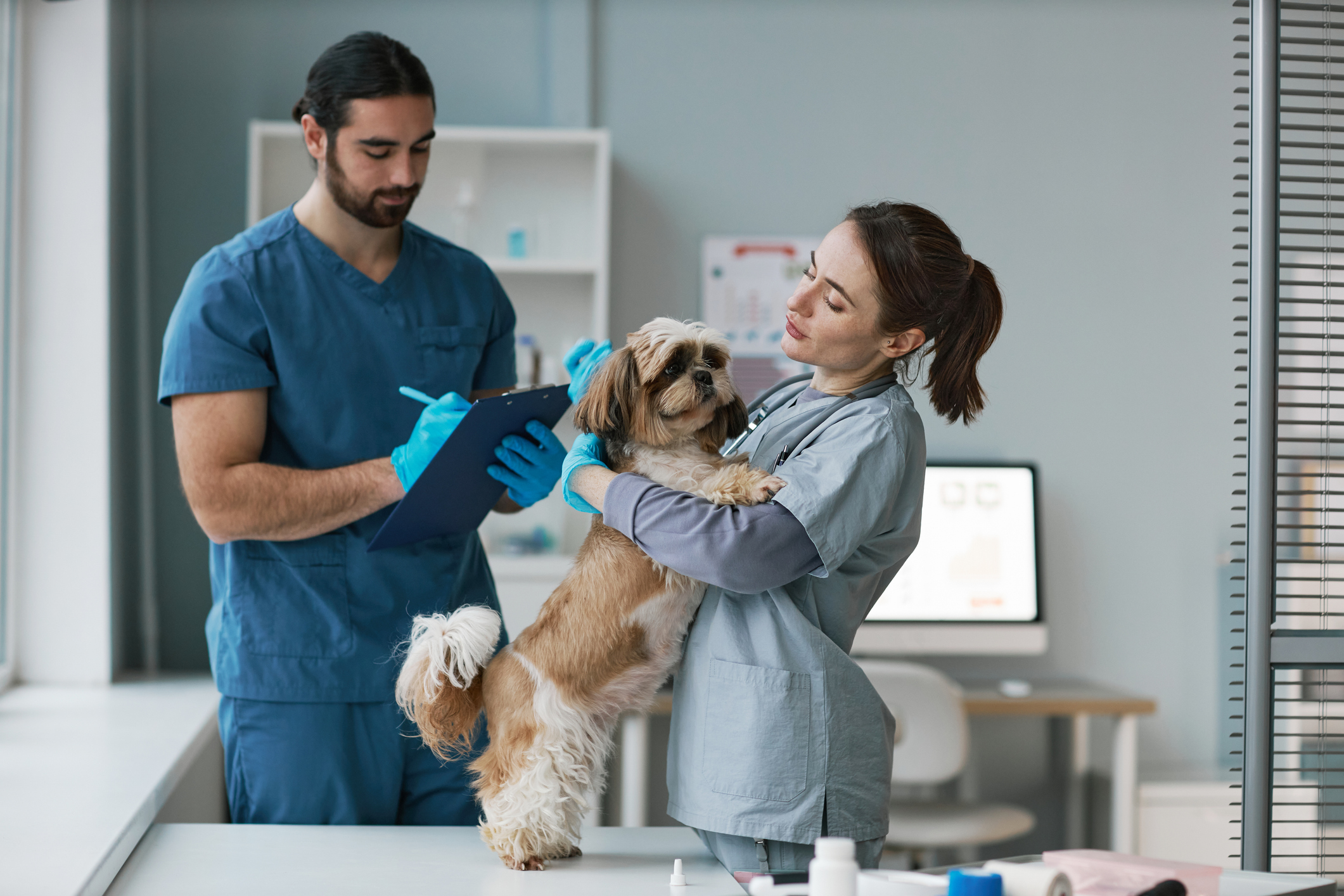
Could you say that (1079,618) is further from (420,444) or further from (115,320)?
(115,320)

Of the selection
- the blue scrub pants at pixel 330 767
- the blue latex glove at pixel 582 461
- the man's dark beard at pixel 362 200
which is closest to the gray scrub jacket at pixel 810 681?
the blue latex glove at pixel 582 461

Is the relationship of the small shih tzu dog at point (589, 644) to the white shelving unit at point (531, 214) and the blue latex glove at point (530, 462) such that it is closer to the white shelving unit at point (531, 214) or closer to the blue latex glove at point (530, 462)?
the blue latex glove at point (530, 462)

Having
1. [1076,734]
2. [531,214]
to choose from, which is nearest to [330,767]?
[531,214]

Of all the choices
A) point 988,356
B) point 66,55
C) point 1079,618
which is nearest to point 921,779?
point 1079,618

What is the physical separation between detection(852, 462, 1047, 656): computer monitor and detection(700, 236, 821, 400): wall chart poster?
0.68 metres

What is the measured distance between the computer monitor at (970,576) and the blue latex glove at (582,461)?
6.90 ft

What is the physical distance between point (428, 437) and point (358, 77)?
61 cm

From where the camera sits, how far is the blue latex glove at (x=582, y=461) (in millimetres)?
1380

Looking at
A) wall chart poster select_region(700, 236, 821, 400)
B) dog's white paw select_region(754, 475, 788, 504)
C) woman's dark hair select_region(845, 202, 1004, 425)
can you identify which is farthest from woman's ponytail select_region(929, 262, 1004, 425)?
wall chart poster select_region(700, 236, 821, 400)

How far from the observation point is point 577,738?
4.37 ft

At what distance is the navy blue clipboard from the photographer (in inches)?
55.7

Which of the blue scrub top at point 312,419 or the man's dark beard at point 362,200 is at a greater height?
the man's dark beard at point 362,200

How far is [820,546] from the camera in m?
1.22

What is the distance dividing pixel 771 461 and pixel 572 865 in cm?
57
